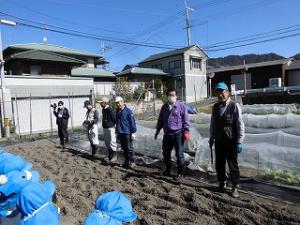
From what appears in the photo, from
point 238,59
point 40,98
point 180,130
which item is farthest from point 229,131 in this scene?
point 238,59

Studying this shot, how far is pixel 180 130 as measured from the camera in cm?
629

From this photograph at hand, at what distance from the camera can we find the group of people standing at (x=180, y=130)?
16.9 feet

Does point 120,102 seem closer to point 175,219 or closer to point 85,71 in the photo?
point 175,219

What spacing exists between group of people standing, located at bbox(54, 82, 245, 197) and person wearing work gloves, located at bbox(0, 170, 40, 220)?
3.19 metres

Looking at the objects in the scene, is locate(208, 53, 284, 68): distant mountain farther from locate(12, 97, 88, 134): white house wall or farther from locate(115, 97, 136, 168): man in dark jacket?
locate(115, 97, 136, 168): man in dark jacket

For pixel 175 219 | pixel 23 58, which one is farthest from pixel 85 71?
pixel 175 219

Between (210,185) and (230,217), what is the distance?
1.53m

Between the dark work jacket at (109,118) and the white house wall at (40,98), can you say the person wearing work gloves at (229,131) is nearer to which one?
the dark work jacket at (109,118)

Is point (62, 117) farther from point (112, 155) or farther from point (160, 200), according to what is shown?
point (160, 200)

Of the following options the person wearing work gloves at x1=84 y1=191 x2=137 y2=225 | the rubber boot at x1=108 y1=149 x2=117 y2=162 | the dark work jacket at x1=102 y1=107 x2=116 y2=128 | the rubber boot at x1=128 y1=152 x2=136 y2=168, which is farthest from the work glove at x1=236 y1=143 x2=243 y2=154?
the rubber boot at x1=108 y1=149 x2=117 y2=162

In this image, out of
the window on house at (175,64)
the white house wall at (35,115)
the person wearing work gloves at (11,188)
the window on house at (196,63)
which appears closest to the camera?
the person wearing work gloves at (11,188)

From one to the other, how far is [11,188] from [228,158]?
3.41m

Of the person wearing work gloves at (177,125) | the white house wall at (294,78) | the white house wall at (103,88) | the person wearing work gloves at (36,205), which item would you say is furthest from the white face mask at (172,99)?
the white house wall at (294,78)

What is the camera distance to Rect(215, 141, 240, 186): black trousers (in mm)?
5125
